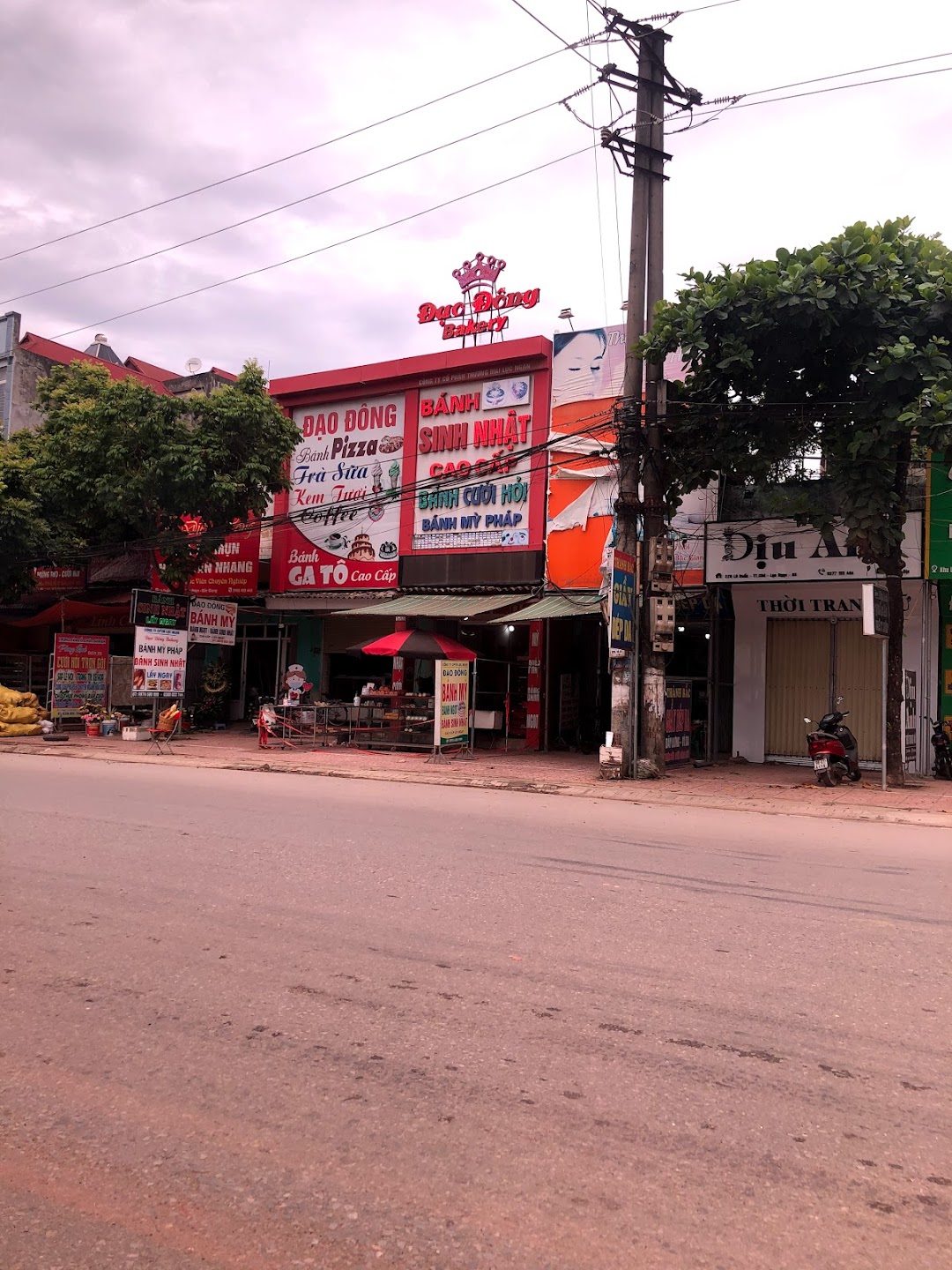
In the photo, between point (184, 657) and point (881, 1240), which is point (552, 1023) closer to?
point (881, 1240)

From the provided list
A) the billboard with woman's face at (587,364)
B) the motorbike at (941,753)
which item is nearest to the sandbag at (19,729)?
the billboard with woman's face at (587,364)

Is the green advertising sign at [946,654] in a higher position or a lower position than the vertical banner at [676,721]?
higher

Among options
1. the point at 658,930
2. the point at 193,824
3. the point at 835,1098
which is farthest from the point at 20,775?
the point at 835,1098

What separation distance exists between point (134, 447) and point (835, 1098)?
21.5 metres

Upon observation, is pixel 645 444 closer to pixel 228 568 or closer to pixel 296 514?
pixel 296 514

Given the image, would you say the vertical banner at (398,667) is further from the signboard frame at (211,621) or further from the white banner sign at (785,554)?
the white banner sign at (785,554)

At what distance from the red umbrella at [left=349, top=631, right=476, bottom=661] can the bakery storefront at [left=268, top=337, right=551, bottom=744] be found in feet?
2.22

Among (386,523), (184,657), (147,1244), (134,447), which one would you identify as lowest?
(147,1244)

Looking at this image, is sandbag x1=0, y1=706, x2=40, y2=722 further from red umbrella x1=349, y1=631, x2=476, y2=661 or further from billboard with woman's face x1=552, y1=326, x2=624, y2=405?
billboard with woman's face x1=552, y1=326, x2=624, y2=405

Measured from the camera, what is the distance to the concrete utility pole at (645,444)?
1567 centimetres

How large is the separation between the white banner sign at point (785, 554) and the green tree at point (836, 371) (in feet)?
3.67

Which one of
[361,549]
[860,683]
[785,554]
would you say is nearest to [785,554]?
[785,554]

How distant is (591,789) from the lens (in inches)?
571

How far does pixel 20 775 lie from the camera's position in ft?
46.1
